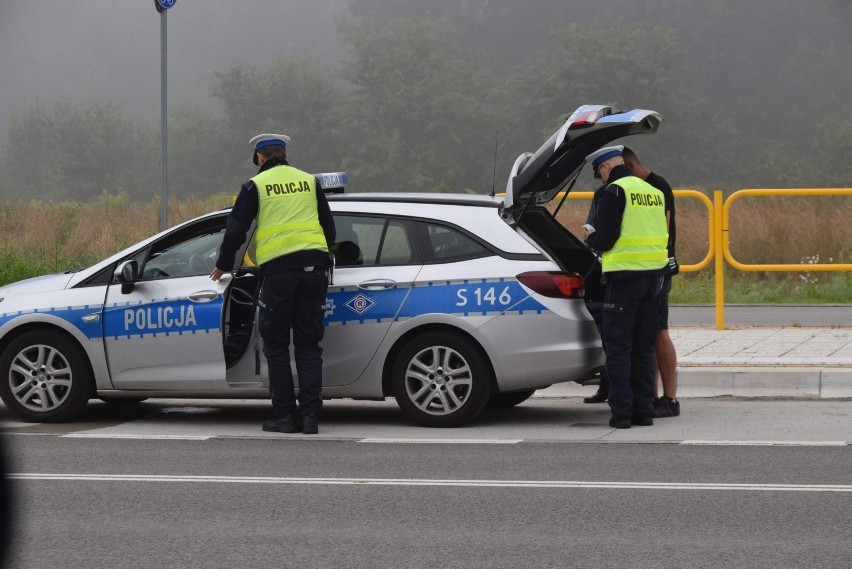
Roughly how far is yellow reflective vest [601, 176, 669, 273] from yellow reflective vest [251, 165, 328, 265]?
183cm

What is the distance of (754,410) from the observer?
31.2ft

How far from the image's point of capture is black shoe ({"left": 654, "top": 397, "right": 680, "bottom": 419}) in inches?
364

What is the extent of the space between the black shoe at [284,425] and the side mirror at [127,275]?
127 cm

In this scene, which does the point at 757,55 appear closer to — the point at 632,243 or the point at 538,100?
the point at 538,100

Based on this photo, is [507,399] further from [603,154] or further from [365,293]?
[603,154]

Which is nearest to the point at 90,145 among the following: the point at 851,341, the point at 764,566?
the point at 851,341

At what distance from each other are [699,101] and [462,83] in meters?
15.3

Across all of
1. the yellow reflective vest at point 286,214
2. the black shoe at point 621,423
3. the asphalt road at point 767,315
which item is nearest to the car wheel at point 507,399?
the black shoe at point 621,423

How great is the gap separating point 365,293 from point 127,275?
61.0 inches

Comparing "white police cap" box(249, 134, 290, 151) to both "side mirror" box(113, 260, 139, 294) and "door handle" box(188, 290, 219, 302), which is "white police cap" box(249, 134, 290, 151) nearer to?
"door handle" box(188, 290, 219, 302)

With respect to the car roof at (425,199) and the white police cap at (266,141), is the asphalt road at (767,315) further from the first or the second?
the white police cap at (266,141)

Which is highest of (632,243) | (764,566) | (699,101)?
(699,101)

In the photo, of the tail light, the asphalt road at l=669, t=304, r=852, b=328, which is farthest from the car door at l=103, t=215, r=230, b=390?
the asphalt road at l=669, t=304, r=852, b=328

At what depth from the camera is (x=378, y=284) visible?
870 centimetres
